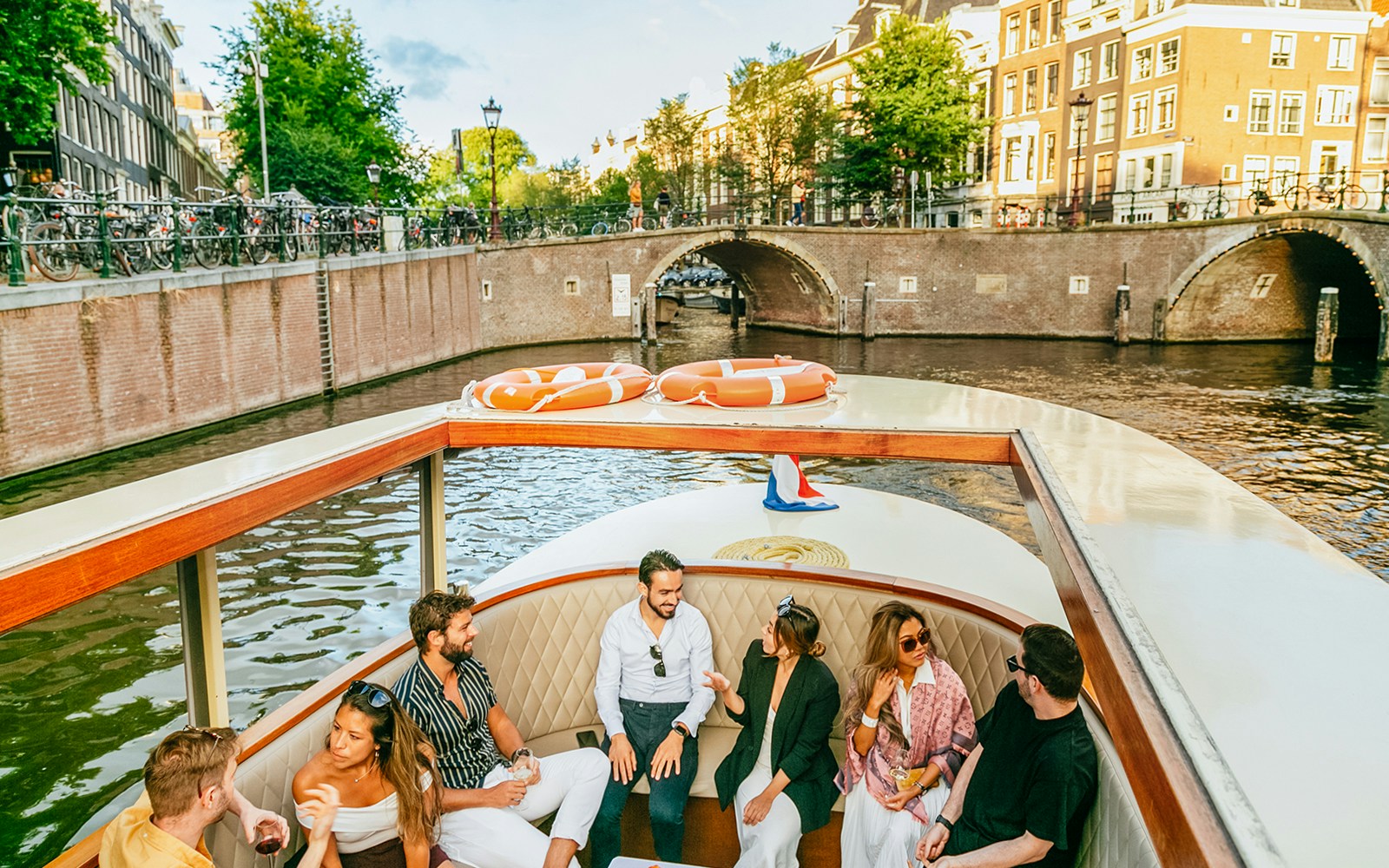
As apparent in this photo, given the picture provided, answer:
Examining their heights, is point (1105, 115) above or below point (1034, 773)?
above

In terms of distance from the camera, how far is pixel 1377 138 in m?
27.0

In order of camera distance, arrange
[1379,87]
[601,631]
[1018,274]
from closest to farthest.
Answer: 1. [601,631]
2. [1018,274]
3. [1379,87]

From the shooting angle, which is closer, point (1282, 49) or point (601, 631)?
point (601, 631)

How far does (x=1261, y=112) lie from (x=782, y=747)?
30.1m

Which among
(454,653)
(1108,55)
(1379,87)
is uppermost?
(1108,55)

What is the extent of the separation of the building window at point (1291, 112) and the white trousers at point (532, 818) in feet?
101

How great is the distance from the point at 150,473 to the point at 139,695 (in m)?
5.00

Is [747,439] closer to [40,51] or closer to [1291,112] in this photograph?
[40,51]

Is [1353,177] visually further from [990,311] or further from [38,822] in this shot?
[38,822]

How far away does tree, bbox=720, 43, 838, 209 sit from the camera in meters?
30.0

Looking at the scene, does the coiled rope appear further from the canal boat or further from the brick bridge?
the brick bridge

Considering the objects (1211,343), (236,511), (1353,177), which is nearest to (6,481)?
(236,511)

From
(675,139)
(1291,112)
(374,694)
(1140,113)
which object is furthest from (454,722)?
(675,139)

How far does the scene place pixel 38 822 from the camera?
16.1 feet
